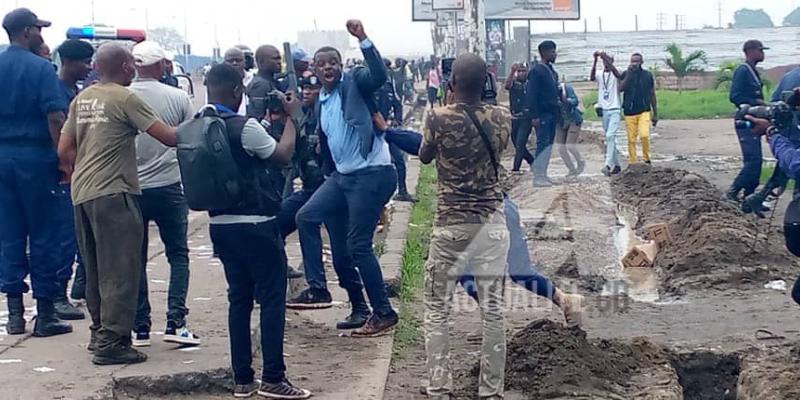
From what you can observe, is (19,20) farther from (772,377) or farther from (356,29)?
(772,377)

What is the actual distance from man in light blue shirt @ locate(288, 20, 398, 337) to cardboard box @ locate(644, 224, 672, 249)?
438cm

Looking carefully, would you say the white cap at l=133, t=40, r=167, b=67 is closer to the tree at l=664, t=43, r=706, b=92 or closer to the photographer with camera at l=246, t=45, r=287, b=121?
the photographer with camera at l=246, t=45, r=287, b=121

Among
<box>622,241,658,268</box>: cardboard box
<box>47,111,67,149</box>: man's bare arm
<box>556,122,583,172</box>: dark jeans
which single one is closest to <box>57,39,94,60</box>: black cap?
<box>47,111,67,149</box>: man's bare arm

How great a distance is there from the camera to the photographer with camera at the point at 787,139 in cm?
657

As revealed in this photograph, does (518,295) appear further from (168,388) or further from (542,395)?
(168,388)

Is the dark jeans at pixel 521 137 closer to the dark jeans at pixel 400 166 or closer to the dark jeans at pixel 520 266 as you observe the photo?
the dark jeans at pixel 400 166

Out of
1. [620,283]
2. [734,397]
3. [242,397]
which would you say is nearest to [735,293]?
[620,283]

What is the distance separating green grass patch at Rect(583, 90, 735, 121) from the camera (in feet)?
103

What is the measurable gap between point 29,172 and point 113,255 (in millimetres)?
1007

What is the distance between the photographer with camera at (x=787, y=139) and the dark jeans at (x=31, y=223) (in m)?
4.16

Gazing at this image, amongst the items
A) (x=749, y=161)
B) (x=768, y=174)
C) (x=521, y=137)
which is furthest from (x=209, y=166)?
(x=768, y=174)

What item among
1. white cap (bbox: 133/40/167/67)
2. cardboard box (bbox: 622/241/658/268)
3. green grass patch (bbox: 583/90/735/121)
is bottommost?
green grass patch (bbox: 583/90/735/121)

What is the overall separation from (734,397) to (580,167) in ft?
37.3

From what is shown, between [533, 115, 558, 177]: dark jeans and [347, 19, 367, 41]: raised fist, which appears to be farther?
[533, 115, 558, 177]: dark jeans
